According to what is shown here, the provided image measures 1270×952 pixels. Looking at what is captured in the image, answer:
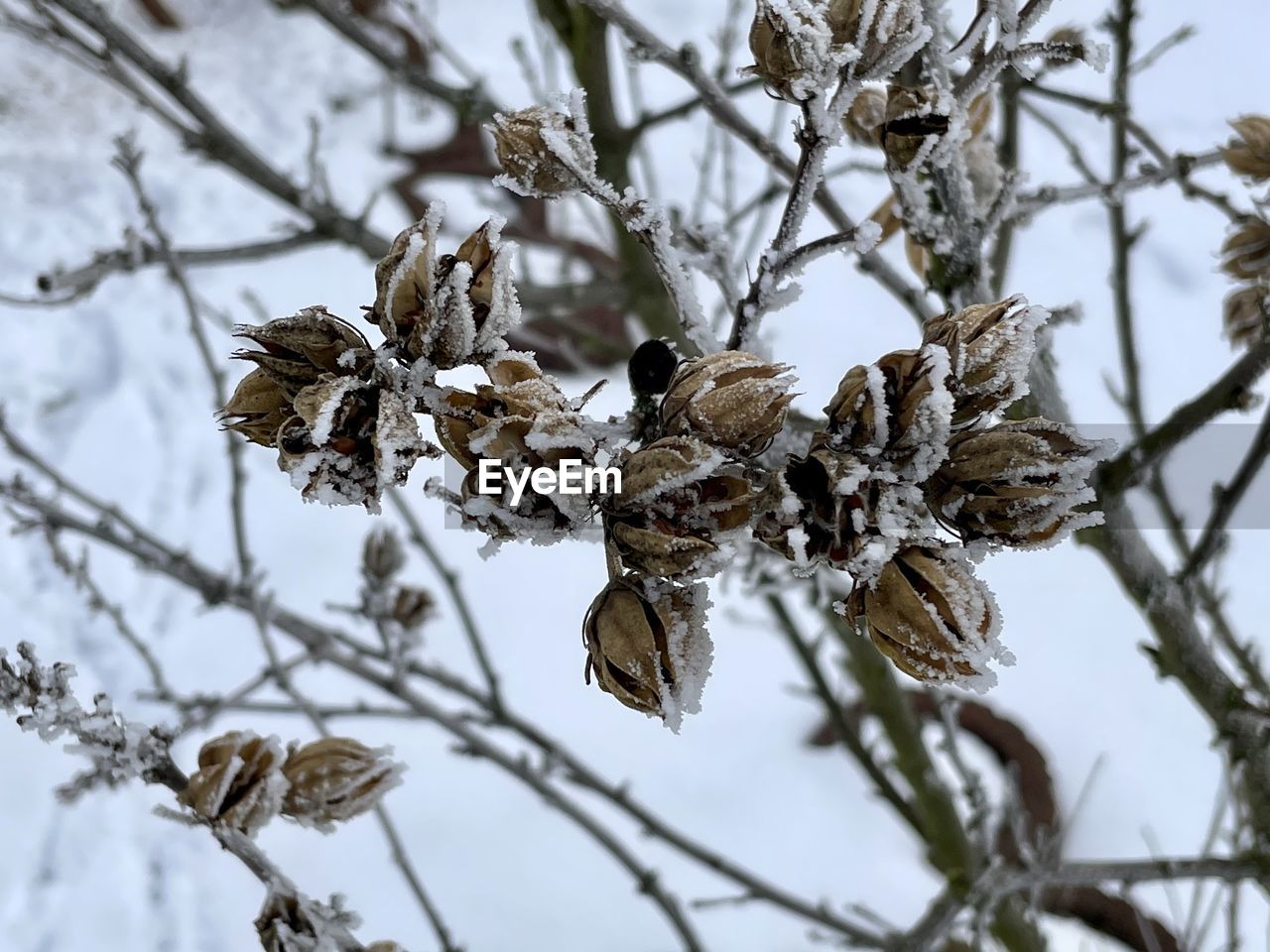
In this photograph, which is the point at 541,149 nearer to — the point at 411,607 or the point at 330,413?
the point at 330,413

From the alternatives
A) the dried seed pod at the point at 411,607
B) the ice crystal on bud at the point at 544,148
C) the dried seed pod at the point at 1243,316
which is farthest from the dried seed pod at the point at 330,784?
the dried seed pod at the point at 1243,316

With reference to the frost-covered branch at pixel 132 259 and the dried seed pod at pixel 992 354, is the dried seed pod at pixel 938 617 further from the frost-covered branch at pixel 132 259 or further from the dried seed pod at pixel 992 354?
the frost-covered branch at pixel 132 259

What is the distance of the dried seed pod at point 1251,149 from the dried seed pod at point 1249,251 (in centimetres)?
3

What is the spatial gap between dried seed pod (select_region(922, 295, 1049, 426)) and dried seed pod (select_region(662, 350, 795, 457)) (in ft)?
0.21

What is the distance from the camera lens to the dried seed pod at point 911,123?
424 mm

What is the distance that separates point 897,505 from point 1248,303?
1.35 ft

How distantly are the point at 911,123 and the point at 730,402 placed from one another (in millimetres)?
176

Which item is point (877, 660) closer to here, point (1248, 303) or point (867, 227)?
point (1248, 303)

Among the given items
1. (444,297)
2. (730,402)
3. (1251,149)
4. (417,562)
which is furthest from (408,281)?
(417,562)

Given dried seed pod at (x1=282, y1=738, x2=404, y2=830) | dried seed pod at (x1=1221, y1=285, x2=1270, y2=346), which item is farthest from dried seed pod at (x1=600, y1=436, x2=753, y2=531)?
dried seed pod at (x1=1221, y1=285, x2=1270, y2=346)

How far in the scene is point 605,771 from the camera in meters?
1.81

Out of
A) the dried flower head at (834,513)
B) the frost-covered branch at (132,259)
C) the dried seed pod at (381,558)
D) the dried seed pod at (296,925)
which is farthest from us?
the dried seed pod at (381,558)

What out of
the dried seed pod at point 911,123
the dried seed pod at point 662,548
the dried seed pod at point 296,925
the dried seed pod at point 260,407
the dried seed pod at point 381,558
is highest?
the dried seed pod at point 381,558

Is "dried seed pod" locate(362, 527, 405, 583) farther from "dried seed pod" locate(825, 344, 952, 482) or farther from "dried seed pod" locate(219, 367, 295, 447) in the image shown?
"dried seed pod" locate(825, 344, 952, 482)
